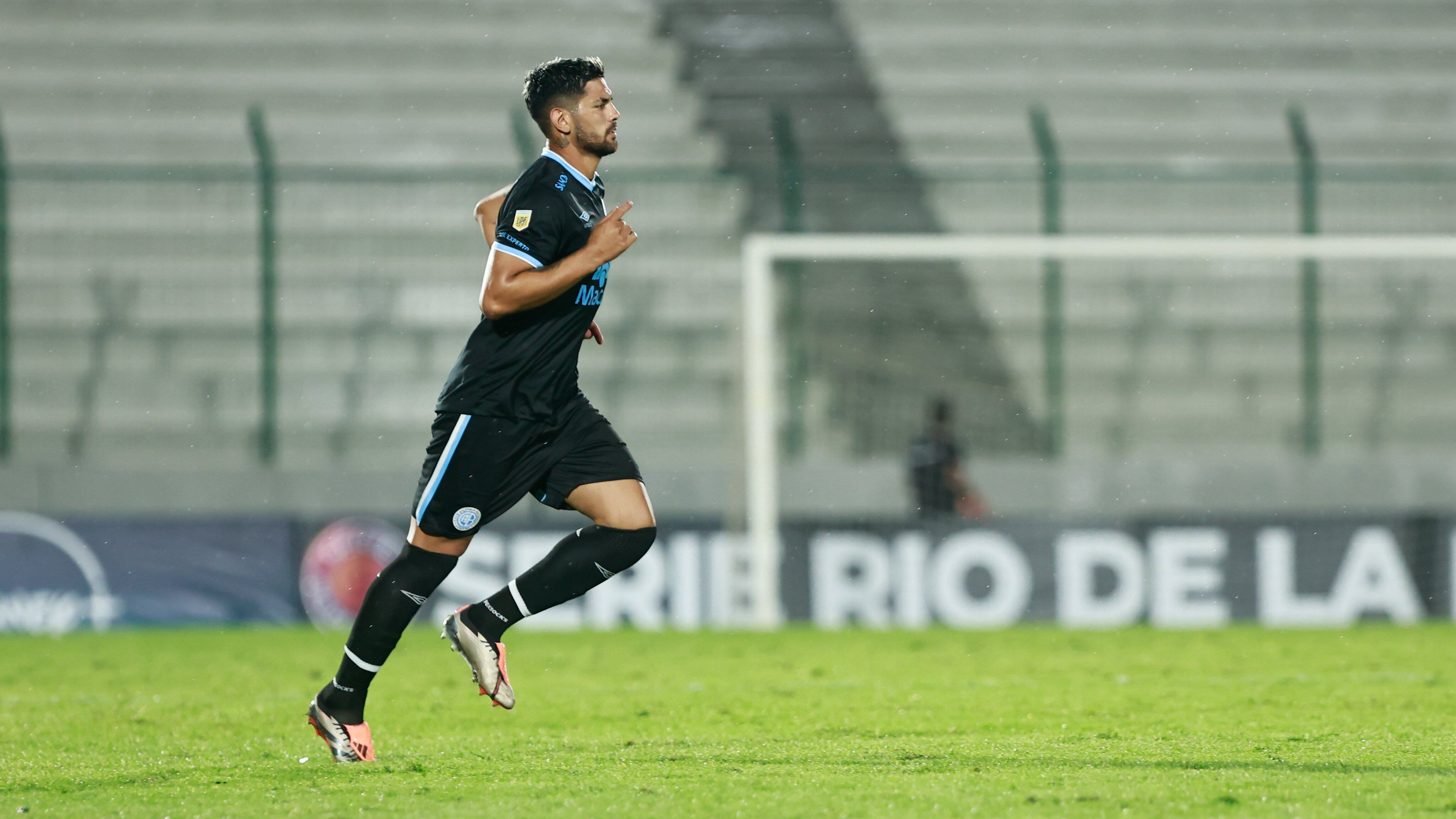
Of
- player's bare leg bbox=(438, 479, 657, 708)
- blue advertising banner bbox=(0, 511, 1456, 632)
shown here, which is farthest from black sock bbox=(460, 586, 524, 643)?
blue advertising banner bbox=(0, 511, 1456, 632)

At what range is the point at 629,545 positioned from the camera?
14.6 ft

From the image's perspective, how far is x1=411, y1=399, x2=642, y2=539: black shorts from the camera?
4258 millimetres

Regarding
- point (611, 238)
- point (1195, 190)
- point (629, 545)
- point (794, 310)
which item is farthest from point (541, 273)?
point (1195, 190)

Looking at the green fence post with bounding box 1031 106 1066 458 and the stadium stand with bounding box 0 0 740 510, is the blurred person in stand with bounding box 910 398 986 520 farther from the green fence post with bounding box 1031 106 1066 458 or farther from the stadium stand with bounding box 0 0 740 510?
the stadium stand with bounding box 0 0 740 510

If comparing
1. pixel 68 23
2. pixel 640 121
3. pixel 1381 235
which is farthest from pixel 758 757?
pixel 68 23

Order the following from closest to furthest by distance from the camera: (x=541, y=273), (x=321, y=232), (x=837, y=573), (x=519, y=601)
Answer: (x=541, y=273) → (x=519, y=601) → (x=837, y=573) → (x=321, y=232)

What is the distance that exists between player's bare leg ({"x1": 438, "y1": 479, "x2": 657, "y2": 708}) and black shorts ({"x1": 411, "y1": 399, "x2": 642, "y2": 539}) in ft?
0.17

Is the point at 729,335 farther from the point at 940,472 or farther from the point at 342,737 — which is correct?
the point at 342,737

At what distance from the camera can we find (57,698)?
6117 mm

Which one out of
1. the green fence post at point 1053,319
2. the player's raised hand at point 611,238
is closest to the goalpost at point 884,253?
the green fence post at point 1053,319

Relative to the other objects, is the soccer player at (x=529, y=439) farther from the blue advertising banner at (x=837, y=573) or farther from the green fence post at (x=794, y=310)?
the green fence post at (x=794, y=310)

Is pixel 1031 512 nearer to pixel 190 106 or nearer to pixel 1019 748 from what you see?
pixel 1019 748

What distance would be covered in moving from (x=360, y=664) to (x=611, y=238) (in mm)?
1306

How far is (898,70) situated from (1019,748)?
367 inches
